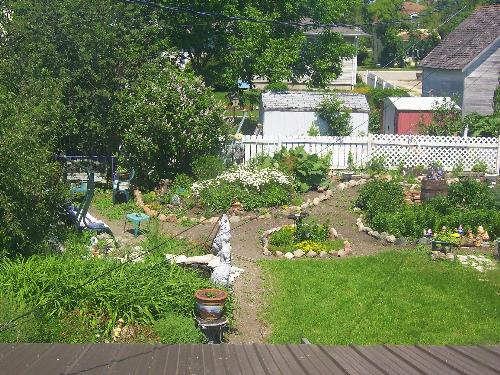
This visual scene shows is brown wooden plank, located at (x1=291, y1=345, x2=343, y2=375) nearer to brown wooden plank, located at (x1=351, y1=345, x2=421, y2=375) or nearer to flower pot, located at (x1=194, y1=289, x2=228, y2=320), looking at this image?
brown wooden plank, located at (x1=351, y1=345, x2=421, y2=375)

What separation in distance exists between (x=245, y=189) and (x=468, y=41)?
13897 millimetres

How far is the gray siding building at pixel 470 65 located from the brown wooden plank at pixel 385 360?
19834mm

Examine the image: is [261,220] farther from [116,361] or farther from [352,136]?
[116,361]

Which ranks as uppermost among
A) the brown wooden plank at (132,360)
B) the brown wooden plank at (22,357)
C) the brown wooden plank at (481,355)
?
the brown wooden plank at (481,355)

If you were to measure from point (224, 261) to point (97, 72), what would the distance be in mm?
9653

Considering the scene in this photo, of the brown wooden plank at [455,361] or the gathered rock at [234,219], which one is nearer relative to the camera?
the brown wooden plank at [455,361]

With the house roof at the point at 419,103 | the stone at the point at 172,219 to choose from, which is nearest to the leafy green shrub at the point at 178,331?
the stone at the point at 172,219

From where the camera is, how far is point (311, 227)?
47.9 feet

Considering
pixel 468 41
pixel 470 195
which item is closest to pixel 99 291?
pixel 470 195

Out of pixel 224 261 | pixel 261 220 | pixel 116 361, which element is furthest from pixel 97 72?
pixel 116 361

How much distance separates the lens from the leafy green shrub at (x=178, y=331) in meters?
8.99

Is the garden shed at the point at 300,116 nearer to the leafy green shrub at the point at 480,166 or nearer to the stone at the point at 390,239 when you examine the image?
the leafy green shrub at the point at 480,166

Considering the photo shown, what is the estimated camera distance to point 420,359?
6320 millimetres

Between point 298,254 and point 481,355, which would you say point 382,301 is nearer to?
point 298,254
